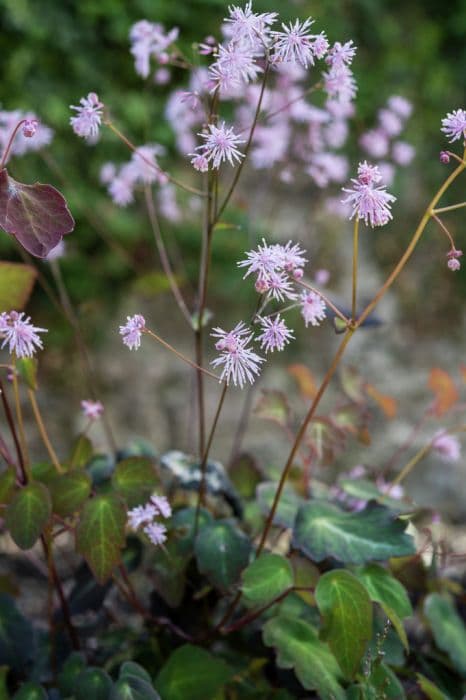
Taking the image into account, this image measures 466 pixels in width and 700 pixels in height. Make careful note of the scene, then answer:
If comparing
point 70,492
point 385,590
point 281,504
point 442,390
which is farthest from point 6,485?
point 442,390

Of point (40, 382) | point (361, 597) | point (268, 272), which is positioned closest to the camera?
point (268, 272)

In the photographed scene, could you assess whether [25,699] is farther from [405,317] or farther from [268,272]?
[405,317]

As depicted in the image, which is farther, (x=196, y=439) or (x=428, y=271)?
(x=428, y=271)

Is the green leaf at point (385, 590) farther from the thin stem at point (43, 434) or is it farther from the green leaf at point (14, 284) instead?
the green leaf at point (14, 284)

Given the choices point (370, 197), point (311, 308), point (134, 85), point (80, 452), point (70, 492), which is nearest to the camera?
point (370, 197)

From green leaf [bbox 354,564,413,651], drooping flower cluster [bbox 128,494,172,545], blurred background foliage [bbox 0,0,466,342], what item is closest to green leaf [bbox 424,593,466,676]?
green leaf [bbox 354,564,413,651]

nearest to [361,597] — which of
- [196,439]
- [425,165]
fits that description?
[196,439]

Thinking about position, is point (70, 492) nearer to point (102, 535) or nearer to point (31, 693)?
point (102, 535)
